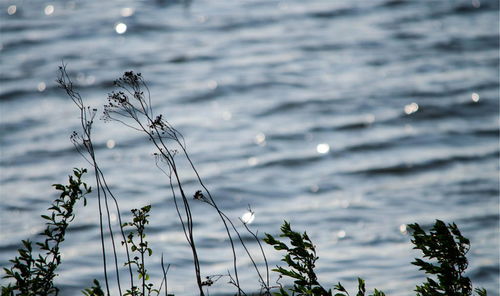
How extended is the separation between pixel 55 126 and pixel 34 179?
137 cm

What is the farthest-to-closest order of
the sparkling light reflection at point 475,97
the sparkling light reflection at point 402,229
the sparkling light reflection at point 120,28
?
the sparkling light reflection at point 120,28 < the sparkling light reflection at point 475,97 < the sparkling light reflection at point 402,229

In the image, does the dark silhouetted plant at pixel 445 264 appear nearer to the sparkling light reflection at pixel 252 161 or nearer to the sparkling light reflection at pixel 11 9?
the sparkling light reflection at pixel 252 161

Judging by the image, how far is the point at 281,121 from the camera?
8.88 m

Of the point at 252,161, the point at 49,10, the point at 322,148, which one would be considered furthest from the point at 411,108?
the point at 49,10

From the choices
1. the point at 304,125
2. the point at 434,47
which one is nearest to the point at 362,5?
the point at 434,47

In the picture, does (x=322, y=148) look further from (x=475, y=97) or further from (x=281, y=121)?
(x=475, y=97)

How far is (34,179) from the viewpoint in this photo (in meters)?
7.51

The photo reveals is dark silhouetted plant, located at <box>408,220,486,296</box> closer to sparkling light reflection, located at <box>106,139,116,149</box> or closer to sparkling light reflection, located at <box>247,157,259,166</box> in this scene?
sparkling light reflection, located at <box>247,157,259,166</box>

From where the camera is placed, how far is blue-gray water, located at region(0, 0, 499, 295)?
6.33 m

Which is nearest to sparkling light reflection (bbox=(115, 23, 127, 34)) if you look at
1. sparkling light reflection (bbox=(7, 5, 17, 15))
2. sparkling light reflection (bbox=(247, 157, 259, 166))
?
sparkling light reflection (bbox=(7, 5, 17, 15))

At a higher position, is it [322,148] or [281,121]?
[281,121]

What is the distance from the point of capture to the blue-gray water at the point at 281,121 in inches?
249

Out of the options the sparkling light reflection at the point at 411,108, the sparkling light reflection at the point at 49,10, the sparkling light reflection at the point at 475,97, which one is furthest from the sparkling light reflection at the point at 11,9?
the sparkling light reflection at the point at 475,97

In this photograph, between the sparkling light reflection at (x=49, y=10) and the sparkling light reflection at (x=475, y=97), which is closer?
the sparkling light reflection at (x=475, y=97)
